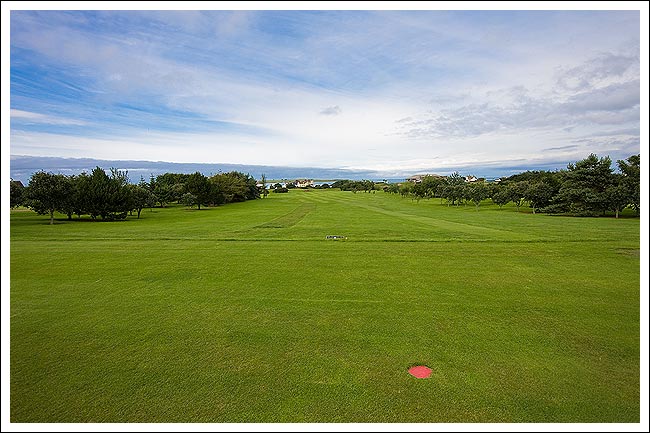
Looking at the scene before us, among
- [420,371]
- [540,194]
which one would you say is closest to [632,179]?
[540,194]

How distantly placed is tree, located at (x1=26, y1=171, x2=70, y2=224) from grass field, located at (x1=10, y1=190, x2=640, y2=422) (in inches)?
809

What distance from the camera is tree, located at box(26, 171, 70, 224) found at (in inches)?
1181

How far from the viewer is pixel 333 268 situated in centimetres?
1321

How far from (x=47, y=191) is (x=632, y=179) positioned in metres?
58.6

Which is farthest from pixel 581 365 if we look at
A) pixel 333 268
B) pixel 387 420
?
pixel 333 268

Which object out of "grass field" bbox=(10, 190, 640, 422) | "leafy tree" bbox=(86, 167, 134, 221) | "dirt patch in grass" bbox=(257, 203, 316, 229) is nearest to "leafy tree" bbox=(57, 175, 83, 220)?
"leafy tree" bbox=(86, 167, 134, 221)

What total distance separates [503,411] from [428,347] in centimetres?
188

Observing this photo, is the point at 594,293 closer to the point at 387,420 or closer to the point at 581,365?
the point at 581,365

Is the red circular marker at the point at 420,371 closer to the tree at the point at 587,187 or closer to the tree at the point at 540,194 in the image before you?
the tree at the point at 587,187

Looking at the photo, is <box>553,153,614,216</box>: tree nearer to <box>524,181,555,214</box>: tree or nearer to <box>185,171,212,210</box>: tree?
<box>524,181,555,214</box>: tree

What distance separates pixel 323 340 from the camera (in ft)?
22.3

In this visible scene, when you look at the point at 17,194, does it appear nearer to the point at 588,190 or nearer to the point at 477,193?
the point at 477,193

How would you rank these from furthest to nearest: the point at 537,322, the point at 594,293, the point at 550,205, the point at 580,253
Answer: the point at 550,205 < the point at 580,253 < the point at 594,293 < the point at 537,322

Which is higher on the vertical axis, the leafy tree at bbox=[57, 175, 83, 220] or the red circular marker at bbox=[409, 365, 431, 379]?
the leafy tree at bbox=[57, 175, 83, 220]
